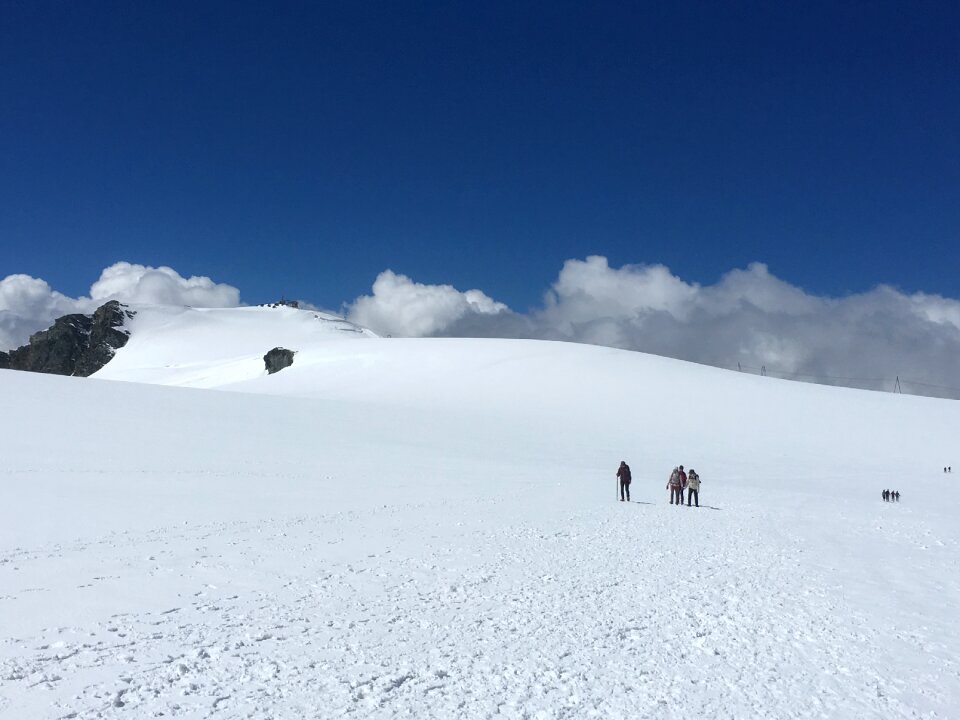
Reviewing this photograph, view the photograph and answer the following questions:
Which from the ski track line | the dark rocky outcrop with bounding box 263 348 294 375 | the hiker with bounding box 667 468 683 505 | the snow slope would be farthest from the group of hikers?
the dark rocky outcrop with bounding box 263 348 294 375

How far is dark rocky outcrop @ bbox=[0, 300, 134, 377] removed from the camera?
14488cm

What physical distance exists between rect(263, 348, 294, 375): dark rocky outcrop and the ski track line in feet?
221

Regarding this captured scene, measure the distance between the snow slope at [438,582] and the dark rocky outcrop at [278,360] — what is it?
1786 inches

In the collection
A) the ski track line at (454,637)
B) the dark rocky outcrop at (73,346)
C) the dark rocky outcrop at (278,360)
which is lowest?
the ski track line at (454,637)

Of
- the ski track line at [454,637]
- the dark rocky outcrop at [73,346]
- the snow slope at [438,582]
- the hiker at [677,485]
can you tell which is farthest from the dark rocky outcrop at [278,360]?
the dark rocky outcrop at [73,346]

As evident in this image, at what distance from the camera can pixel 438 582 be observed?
10016mm

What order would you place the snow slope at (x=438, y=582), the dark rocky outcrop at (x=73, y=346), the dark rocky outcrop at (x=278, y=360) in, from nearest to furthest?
the snow slope at (x=438, y=582) < the dark rocky outcrop at (x=278, y=360) < the dark rocky outcrop at (x=73, y=346)

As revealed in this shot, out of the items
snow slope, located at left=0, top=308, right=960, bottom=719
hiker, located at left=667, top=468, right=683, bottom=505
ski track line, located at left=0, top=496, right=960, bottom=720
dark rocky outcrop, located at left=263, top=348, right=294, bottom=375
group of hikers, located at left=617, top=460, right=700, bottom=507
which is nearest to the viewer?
ski track line, located at left=0, top=496, right=960, bottom=720

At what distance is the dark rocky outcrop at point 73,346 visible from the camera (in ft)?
475

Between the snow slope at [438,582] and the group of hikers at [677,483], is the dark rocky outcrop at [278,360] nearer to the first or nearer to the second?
the snow slope at [438,582]

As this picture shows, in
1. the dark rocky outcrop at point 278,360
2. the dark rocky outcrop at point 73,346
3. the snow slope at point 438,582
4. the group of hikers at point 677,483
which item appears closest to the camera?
the snow slope at point 438,582

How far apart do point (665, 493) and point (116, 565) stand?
19.2m

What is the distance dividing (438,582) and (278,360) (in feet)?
239

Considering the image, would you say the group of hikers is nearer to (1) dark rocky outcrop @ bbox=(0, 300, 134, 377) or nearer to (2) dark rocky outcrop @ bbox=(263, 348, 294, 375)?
(2) dark rocky outcrop @ bbox=(263, 348, 294, 375)
